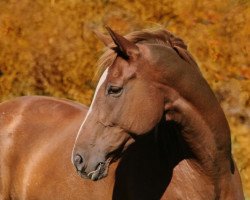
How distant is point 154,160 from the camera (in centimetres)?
486

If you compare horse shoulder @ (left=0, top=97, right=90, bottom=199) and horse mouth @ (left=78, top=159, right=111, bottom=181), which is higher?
horse mouth @ (left=78, top=159, right=111, bottom=181)

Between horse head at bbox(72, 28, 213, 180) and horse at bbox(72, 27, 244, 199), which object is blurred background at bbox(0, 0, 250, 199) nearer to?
horse at bbox(72, 27, 244, 199)

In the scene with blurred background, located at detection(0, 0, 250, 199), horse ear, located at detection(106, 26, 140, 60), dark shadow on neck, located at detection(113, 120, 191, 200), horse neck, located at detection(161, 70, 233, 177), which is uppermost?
horse ear, located at detection(106, 26, 140, 60)

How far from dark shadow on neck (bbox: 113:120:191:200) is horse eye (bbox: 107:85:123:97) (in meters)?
0.41

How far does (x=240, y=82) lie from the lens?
343 inches

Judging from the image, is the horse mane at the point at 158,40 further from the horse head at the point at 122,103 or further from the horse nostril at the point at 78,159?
the horse nostril at the point at 78,159

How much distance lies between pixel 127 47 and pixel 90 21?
16.2ft

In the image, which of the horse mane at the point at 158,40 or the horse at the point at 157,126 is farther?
the horse mane at the point at 158,40

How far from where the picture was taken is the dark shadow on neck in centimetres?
480

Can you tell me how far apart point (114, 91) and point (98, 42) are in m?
4.86

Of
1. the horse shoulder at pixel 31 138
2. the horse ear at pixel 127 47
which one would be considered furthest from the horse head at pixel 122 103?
the horse shoulder at pixel 31 138

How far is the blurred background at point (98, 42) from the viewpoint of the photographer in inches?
344

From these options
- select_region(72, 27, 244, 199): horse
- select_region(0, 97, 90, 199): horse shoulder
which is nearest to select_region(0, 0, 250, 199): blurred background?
select_region(0, 97, 90, 199): horse shoulder

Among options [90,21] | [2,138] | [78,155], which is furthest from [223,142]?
[90,21]
